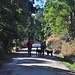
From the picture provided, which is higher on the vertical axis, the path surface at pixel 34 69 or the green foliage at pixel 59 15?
the green foliage at pixel 59 15

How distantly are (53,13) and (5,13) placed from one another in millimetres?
8899

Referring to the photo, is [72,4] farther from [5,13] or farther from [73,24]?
[5,13]

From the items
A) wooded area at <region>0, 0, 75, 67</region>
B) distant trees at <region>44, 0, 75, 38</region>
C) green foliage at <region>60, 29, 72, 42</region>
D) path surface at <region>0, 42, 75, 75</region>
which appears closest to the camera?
path surface at <region>0, 42, 75, 75</region>

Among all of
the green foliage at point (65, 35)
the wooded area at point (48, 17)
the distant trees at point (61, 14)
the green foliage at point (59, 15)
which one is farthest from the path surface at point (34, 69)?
the green foliage at point (65, 35)

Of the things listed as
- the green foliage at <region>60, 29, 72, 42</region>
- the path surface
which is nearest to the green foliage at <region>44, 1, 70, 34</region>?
the green foliage at <region>60, 29, 72, 42</region>

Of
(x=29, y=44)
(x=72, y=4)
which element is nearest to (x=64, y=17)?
(x=72, y=4)

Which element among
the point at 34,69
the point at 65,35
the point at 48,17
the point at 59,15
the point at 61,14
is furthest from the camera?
the point at 65,35

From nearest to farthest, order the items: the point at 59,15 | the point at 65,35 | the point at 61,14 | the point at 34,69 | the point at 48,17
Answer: the point at 34,69 → the point at 61,14 → the point at 59,15 → the point at 48,17 → the point at 65,35

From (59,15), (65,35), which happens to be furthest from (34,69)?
(65,35)

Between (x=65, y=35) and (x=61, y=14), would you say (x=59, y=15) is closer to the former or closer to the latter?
(x=61, y=14)

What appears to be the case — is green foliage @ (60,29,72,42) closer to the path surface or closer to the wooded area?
the wooded area

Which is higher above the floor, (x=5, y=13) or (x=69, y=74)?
(x=5, y=13)

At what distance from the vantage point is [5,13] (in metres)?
19.7

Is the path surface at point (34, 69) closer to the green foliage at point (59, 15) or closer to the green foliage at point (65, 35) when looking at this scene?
the green foliage at point (59, 15)
